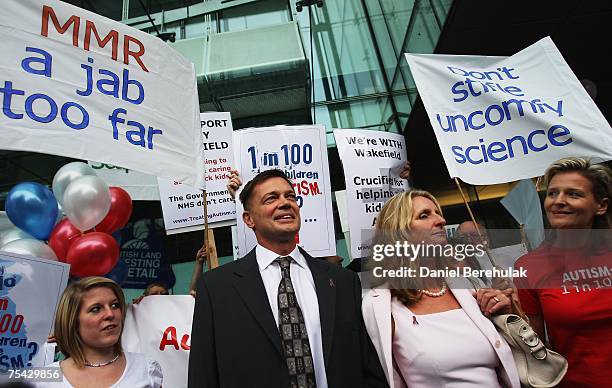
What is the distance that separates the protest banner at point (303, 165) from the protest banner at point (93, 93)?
2.34 ft

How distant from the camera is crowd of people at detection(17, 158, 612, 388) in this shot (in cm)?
167

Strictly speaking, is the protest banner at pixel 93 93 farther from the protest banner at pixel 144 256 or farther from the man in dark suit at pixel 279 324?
the protest banner at pixel 144 256

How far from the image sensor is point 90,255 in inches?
131

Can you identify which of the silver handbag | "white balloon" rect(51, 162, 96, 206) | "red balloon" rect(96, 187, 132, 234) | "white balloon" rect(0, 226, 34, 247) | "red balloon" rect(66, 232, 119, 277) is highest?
"white balloon" rect(51, 162, 96, 206)

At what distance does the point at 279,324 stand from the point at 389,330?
1.32 ft

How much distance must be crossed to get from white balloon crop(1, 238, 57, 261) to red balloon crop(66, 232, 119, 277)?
0.63ft

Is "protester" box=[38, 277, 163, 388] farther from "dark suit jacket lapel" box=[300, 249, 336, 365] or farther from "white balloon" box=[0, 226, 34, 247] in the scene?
"white balloon" box=[0, 226, 34, 247]

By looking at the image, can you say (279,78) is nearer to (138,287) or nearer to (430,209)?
(138,287)

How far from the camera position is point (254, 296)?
183cm

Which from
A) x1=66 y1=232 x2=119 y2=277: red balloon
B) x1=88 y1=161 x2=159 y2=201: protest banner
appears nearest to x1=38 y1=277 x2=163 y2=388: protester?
x1=66 y1=232 x2=119 y2=277: red balloon

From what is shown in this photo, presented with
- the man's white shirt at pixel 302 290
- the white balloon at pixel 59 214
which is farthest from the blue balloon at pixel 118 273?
the man's white shirt at pixel 302 290

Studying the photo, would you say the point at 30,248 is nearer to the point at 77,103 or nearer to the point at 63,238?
the point at 63,238

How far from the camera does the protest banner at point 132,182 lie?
540 centimetres

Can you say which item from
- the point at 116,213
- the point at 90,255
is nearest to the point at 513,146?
the point at 90,255
